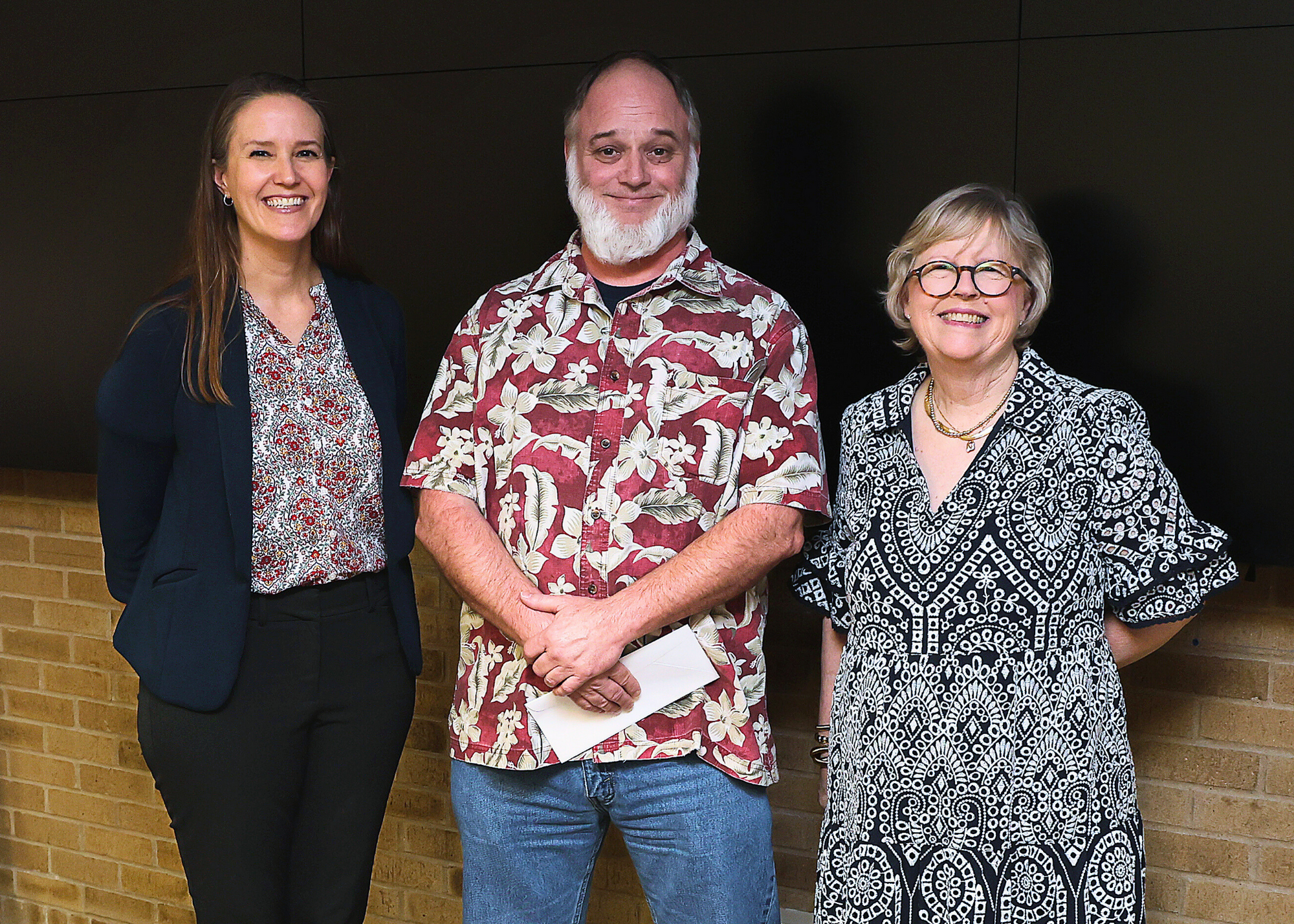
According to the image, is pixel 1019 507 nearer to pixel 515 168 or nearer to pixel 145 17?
pixel 515 168

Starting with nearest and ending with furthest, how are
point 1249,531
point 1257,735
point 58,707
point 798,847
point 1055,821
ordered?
point 1055,821, point 1249,531, point 1257,735, point 798,847, point 58,707

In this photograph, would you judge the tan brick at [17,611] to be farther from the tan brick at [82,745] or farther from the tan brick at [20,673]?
the tan brick at [82,745]

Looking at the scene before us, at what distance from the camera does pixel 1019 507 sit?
73.6 inches

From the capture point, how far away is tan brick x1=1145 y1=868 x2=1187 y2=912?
8.35 ft

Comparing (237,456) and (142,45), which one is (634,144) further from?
(142,45)

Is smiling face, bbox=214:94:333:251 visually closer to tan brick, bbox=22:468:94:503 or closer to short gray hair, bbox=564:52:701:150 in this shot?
short gray hair, bbox=564:52:701:150

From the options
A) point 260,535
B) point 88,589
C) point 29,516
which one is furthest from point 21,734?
point 260,535

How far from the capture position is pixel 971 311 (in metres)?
1.90

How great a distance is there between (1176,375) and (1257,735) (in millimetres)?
799

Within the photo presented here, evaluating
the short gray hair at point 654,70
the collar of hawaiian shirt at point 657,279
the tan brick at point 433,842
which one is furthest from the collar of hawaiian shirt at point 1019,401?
the tan brick at point 433,842

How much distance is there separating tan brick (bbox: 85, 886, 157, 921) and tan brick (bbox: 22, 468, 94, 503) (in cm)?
124

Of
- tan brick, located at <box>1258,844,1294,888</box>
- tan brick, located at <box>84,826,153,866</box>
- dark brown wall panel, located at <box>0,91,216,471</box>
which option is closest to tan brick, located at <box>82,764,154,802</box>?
tan brick, located at <box>84,826,153,866</box>

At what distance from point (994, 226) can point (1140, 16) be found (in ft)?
2.08

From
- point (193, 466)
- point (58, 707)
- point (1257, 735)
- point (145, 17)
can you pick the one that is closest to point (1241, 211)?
point (1257, 735)
